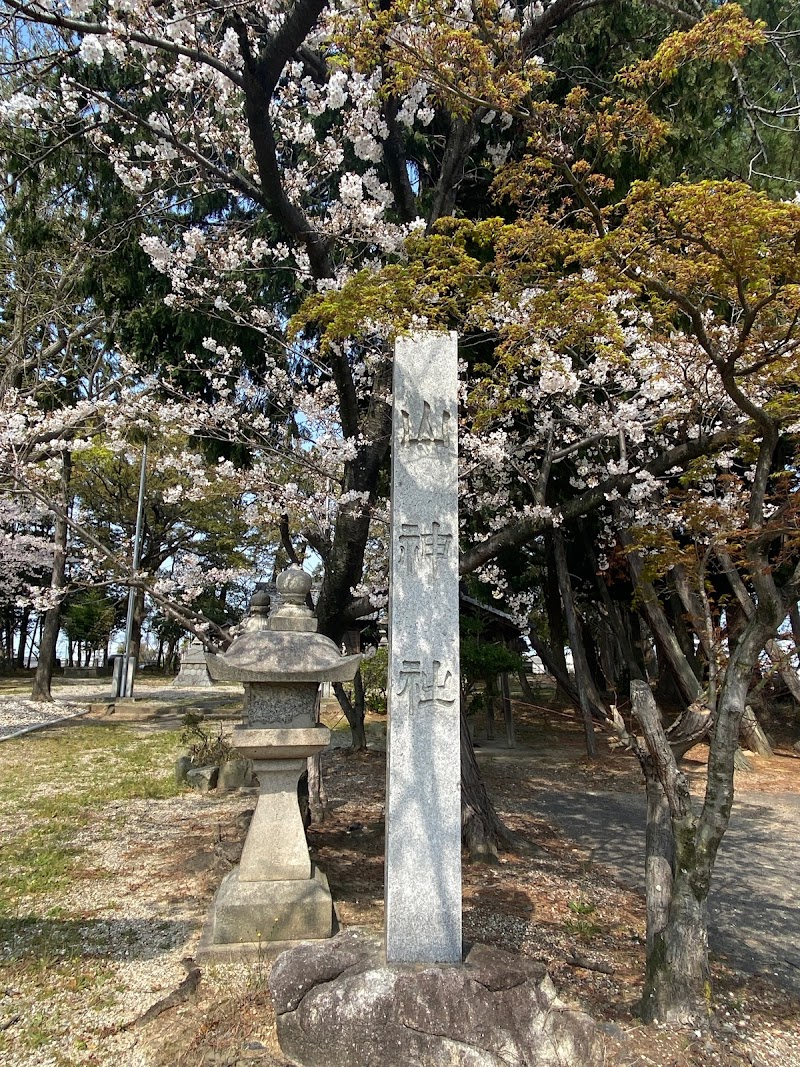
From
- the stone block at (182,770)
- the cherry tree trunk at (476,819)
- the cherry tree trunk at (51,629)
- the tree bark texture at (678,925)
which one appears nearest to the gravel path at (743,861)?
the cherry tree trunk at (476,819)

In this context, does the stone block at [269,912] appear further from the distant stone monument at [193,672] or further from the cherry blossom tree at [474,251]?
the distant stone monument at [193,672]

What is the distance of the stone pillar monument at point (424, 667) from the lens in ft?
10.3

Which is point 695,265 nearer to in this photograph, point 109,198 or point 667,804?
point 667,804

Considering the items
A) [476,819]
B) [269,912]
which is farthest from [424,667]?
[476,819]

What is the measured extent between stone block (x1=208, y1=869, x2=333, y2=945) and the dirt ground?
0.69 feet

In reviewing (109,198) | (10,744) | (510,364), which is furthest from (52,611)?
(510,364)

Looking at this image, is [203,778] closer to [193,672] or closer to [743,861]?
[743,861]

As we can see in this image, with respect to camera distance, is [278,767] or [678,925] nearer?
[678,925]

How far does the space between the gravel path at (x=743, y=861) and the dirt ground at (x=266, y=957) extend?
0.95 ft

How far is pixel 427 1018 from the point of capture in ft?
9.16

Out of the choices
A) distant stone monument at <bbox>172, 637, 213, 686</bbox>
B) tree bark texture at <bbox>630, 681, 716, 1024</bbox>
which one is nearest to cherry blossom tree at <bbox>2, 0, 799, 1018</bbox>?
tree bark texture at <bbox>630, 681, 716, 1024</bbox>

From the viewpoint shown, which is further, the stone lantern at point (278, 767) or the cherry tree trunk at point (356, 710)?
the cherry tree trunk at point (356, 710)

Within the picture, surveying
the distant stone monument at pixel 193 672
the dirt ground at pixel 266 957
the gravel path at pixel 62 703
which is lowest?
the dirt ground at pixel 266 957

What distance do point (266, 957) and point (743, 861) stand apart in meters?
4.89
